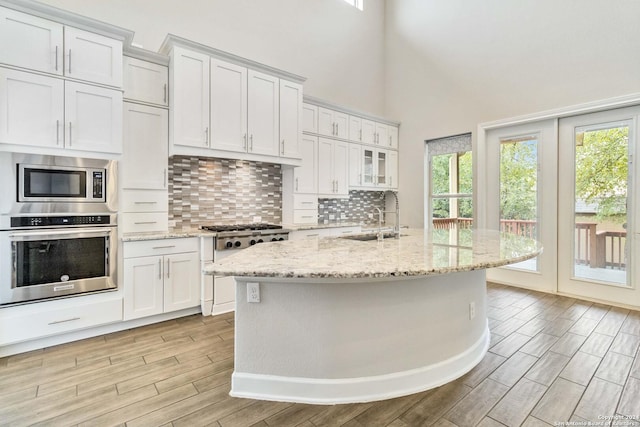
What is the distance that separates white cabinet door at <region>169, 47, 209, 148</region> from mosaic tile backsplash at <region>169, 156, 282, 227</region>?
16.8 inches

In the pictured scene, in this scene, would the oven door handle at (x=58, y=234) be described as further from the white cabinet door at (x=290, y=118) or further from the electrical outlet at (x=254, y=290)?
the white cabinet door at (x=290, y=118)

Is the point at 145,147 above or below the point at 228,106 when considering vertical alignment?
below

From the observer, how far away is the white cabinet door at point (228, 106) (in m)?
3.37

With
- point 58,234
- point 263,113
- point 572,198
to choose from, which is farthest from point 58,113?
point 572,198

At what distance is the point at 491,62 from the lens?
4371 millimetres

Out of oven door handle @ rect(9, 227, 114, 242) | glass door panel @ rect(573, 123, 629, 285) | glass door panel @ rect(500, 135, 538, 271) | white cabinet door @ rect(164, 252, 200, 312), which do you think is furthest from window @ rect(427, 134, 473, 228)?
oven door handle @ rect(9, 227, 114, 242)

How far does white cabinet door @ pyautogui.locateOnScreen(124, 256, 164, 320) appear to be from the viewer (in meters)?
2.78

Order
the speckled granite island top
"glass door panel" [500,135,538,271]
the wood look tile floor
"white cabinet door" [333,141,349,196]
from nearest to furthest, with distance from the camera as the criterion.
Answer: the speckled granite island top → the wood look tile floor → "glass door panel" [500,135,538,271] → "white cabinet door" [333,141,349,196]

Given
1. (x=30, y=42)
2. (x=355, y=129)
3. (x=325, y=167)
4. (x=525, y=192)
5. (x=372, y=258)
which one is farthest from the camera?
(x=355, y=129)

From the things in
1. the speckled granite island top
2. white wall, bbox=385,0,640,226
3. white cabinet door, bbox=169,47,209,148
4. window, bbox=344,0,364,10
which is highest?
window, bbox=344,0,364,10

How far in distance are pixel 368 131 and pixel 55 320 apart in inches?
180

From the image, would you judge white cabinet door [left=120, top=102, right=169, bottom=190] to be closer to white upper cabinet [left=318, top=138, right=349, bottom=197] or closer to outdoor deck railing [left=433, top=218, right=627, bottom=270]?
white upper cabinet [left=318, top=138, right=349, bottom=197]

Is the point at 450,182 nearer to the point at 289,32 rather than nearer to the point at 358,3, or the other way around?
the point at 289,32

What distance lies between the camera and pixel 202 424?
1.60 meters
